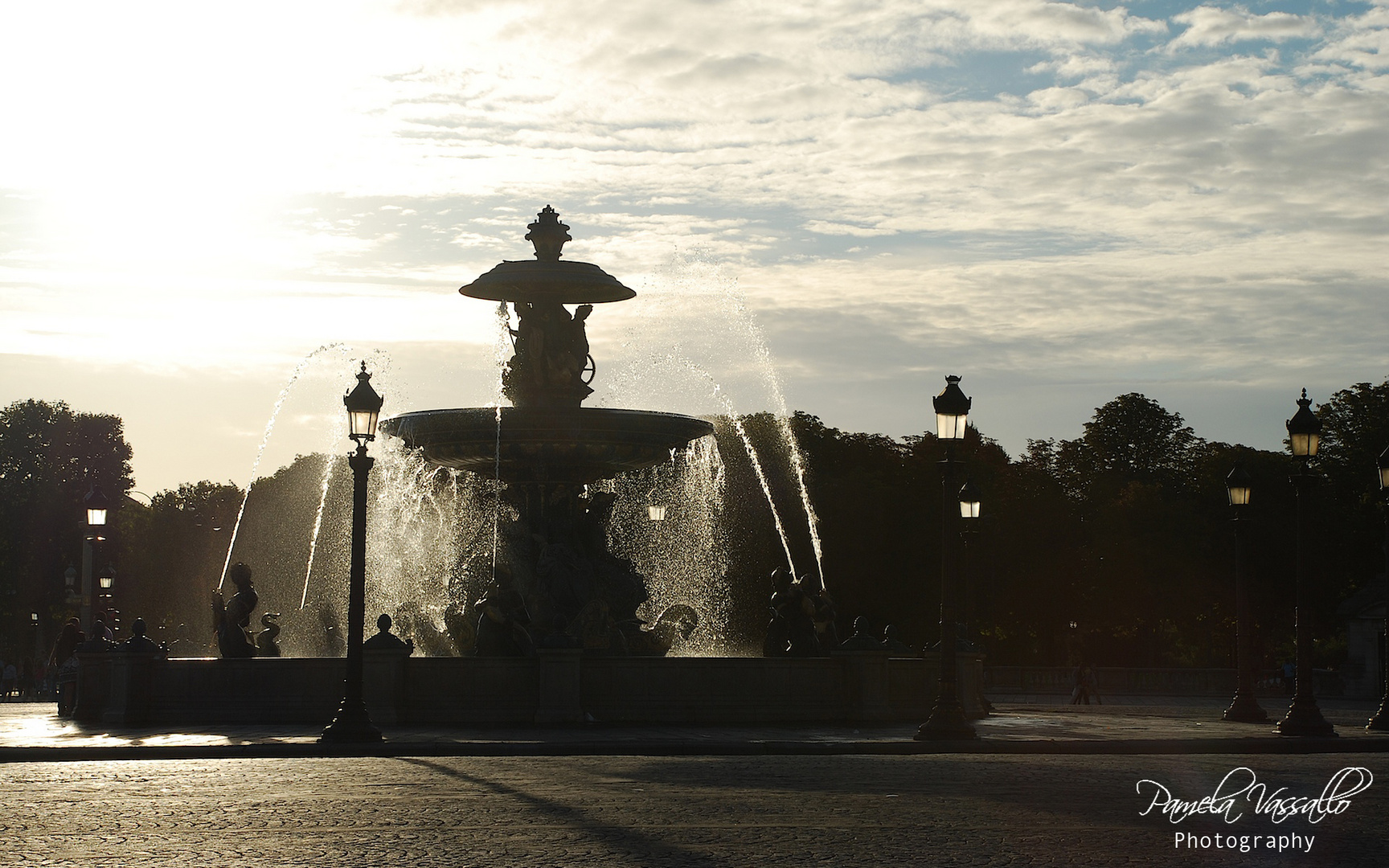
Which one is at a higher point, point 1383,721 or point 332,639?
point 332,639

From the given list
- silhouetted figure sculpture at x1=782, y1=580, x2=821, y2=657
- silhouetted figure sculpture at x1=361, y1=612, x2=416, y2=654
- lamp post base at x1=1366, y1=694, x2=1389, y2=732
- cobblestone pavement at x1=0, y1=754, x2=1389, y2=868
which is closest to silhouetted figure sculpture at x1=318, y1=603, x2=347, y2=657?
silhouetted figure sculpture at x1=361, y1=612, x2=416, y2=654

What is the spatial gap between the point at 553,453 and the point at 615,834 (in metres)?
15.8

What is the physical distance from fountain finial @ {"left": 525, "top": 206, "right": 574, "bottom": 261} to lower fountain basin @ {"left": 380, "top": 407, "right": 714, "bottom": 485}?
372cm

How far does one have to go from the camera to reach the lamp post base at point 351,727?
18.2m

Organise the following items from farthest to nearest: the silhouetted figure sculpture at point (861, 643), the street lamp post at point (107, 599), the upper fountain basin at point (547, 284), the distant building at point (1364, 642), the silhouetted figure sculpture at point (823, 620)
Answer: the distant building at point (1364, 642)
the street lamp post at point (107, 599)
the upper fountain basin at point (547, 284)
the silhouetted figure sculpture at point (823, 620)
the silhouetted figure sculpture at point (861, 643)

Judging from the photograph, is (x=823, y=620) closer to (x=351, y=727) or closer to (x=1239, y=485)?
(x=1239, y=485)

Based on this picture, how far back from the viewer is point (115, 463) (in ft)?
262

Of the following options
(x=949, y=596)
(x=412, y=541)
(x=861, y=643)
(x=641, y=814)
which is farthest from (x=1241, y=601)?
(x=412, y=541)

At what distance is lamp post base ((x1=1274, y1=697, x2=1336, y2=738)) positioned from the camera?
21.4m

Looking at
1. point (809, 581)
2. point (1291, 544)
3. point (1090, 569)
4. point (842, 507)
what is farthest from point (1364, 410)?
point (809, 581)

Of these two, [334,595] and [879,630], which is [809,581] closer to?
[879,630]

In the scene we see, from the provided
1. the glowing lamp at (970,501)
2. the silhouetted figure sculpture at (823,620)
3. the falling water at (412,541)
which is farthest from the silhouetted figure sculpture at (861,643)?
the glowing lamp at (970,501)

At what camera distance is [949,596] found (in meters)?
20.0

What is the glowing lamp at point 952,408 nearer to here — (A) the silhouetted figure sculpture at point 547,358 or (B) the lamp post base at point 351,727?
(B) the lamp post base at point 351,727
